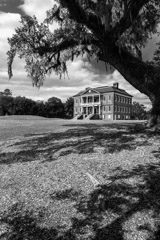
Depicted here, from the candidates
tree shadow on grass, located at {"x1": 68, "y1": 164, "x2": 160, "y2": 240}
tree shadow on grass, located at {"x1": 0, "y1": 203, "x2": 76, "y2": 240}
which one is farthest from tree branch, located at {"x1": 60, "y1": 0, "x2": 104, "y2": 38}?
tree shadow on grass, located at {"x1": 0, "y1": 203, "x2": 76, "y2": 240}

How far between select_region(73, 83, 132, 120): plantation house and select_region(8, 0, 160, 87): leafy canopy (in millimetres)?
36630

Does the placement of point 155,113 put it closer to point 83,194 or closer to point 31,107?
point 83,194

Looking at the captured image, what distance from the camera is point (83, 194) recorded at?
3166 mm

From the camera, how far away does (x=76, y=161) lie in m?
4.49

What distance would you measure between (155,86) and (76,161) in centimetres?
481

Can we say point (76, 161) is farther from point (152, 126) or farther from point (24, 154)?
point (152, 126)

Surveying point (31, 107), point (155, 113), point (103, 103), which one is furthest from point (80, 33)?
point (31, 107)

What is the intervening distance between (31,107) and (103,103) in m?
27.8

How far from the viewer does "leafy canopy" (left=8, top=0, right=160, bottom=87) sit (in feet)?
22.1

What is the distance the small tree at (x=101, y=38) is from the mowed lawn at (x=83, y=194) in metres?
3.74

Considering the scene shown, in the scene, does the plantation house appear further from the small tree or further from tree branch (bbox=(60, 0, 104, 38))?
tree branch (bbox=(60, 0, 104, 38))

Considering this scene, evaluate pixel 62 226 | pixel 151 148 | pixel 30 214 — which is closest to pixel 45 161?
pixel 30 214

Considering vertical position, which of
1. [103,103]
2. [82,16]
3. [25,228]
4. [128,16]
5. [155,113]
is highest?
[82,16]

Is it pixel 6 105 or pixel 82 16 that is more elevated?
pixel 82 16
